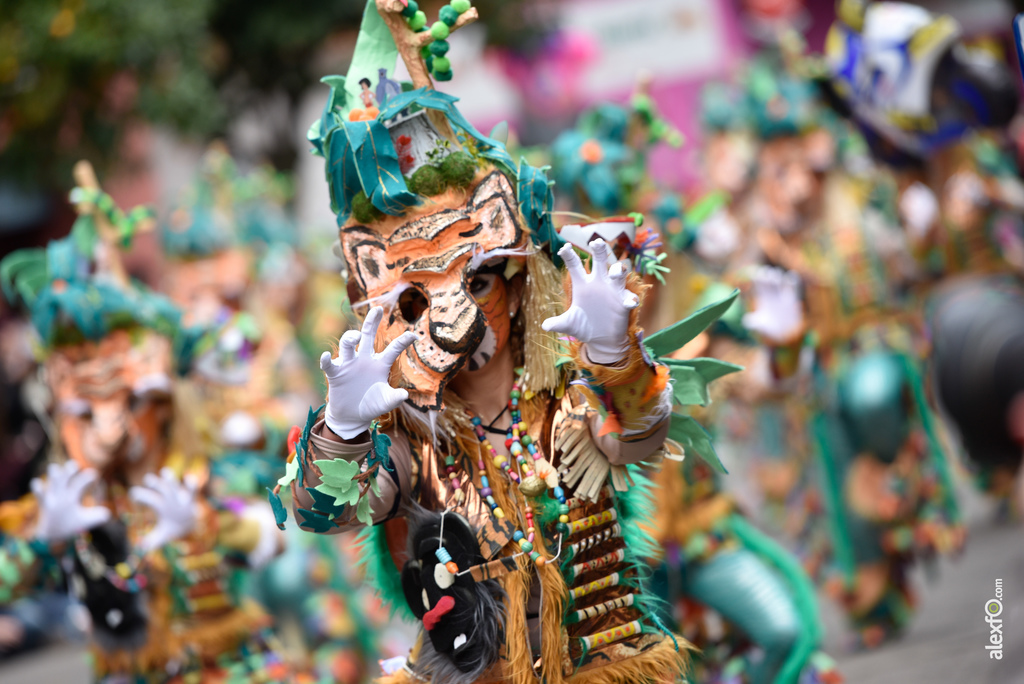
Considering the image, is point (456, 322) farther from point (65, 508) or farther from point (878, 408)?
point (878, 408)

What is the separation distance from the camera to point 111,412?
4.17 meters

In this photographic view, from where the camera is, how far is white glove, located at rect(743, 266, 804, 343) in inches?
170

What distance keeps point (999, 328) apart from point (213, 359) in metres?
3.10

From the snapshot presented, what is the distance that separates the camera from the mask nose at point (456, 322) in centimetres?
261

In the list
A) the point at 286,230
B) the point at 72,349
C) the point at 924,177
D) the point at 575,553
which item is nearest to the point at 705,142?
the point at 286,230

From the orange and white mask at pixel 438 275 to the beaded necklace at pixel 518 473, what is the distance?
6.7 inches

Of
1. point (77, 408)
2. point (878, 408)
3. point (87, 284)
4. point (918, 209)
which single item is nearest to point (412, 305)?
point (77, 408)

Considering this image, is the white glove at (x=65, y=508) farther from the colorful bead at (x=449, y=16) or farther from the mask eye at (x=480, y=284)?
the colorful bead at (x=449, y=16)

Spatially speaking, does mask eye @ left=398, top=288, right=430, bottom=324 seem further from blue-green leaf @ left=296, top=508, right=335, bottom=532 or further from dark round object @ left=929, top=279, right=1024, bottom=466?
dark round object @ left=929, top=279, right=1024, bottom=466

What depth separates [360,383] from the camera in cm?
248

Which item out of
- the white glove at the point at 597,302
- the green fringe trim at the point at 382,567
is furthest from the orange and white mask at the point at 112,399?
the white glove at the point at 597,302

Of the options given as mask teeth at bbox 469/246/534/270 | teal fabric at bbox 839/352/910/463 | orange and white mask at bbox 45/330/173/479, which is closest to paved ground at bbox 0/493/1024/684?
teal fabric at bbox 839/352/910/463

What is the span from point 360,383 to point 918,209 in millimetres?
4312

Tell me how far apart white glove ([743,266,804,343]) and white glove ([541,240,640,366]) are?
1.97m
